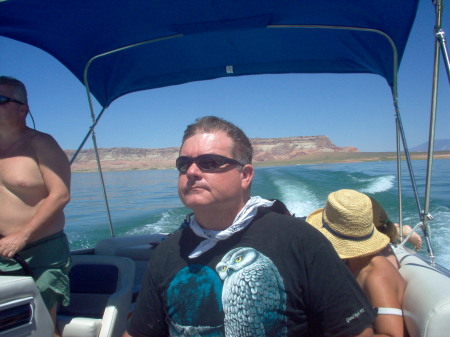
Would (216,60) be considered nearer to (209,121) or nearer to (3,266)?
(209,121)

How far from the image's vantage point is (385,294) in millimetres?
1501

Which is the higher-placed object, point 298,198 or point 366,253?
point 366,253

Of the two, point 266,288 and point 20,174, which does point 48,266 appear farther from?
point 266,288

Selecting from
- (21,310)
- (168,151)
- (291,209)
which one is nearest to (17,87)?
(21,310)

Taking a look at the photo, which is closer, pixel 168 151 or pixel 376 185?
pixel 376 185

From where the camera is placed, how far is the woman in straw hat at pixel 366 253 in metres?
1.46

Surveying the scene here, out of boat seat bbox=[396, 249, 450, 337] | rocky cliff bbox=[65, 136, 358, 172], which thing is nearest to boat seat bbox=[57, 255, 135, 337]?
boat seat bbox=[396, 249, 450, 337]

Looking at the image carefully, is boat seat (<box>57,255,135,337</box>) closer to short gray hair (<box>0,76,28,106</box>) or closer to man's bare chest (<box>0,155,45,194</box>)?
man's bare chest (<box>0,155,45,194</box>)

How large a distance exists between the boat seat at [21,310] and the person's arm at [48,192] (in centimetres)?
26

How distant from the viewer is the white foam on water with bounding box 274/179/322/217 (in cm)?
800

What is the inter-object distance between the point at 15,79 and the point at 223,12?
128cm

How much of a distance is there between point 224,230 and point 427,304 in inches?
34.1

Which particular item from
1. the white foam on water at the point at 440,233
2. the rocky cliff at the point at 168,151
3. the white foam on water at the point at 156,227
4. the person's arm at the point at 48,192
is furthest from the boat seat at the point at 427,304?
the rocky cliff at the point at 168,151

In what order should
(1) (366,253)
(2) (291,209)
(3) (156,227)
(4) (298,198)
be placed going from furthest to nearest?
(4) (298,198) < (2) (291,209) < (3) (156,227) < (1) (366,253)
